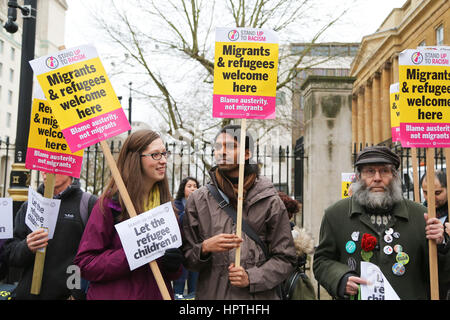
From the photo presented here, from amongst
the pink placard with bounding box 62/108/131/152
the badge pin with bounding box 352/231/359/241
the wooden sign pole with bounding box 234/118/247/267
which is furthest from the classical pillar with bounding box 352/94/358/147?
the pink placard with bounding box 62/108/131/152

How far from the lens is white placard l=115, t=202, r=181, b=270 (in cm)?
259

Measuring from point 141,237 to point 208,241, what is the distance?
0.46 meters

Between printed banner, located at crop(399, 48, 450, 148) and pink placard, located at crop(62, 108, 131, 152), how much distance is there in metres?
2.13

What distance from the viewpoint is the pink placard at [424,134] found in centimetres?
297

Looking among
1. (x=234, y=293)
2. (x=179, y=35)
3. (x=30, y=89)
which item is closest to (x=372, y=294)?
(x=234, y=293)

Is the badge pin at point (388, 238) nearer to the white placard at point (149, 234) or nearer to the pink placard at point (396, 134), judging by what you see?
the white placard at point (149, 234)

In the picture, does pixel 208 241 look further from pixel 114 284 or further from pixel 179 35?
pixel 179 35

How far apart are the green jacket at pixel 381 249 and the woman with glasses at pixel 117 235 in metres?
1.11

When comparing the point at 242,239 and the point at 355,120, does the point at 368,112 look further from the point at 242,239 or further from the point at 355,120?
the point at 242,239

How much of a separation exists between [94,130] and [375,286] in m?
2.30

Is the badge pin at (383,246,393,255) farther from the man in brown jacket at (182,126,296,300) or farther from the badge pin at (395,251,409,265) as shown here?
the man in brown jacket at (182,126,296,300)

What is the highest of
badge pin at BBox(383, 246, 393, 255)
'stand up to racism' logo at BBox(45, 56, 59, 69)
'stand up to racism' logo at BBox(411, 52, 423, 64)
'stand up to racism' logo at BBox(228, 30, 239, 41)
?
'stand up to racism' logo at BBox(228, 30, 239, 41)

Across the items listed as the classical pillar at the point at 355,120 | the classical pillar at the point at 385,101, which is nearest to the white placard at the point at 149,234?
the classical pillar at the point at 385,101

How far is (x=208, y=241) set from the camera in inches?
106
